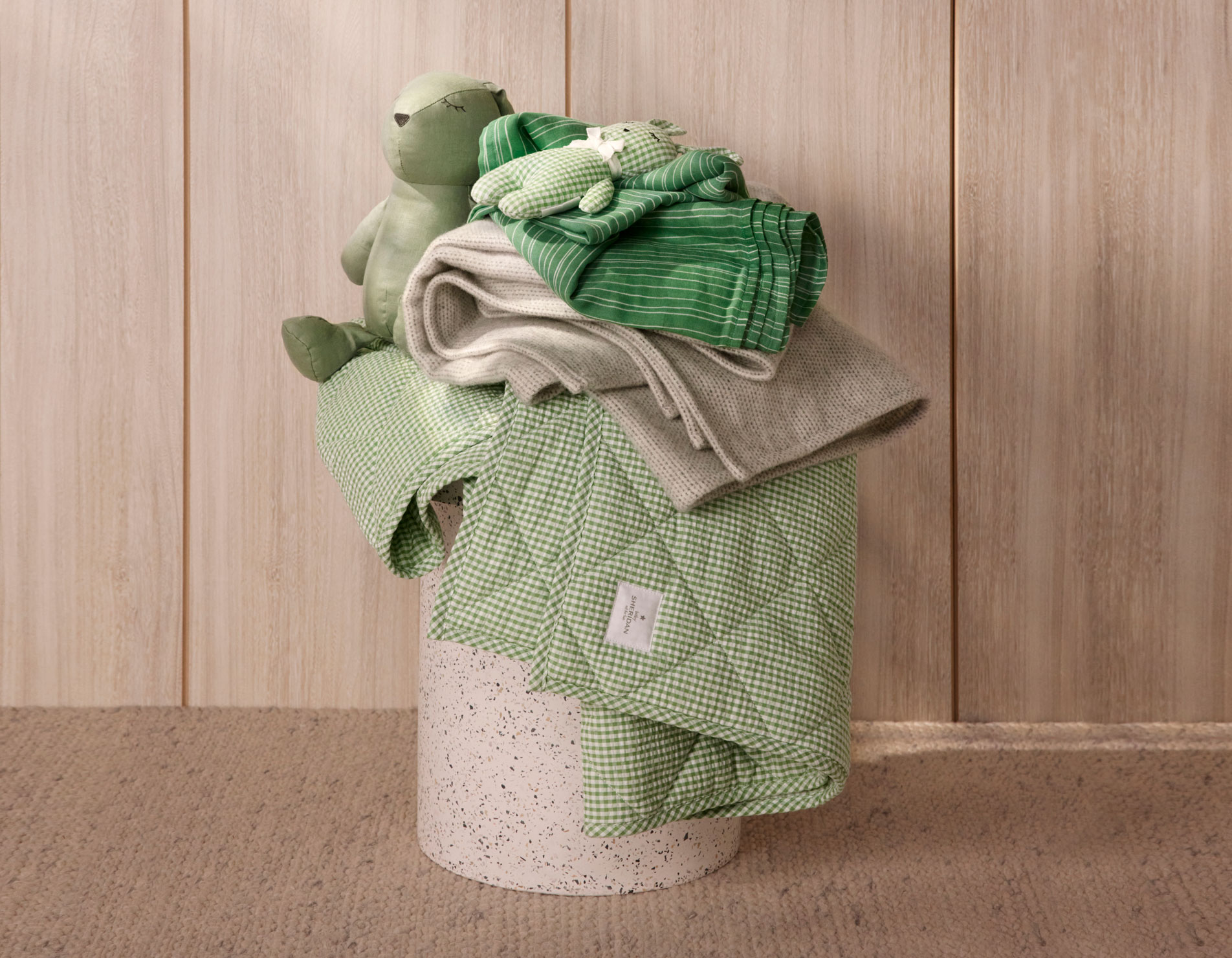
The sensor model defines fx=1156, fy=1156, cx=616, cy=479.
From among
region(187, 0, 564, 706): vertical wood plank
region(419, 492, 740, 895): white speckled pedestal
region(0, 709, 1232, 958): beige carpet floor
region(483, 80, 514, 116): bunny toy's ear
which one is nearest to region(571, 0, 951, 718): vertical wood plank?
region(187, 0, 564, 706): vertical wood plank

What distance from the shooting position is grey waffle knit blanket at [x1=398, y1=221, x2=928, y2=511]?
37.5 inches

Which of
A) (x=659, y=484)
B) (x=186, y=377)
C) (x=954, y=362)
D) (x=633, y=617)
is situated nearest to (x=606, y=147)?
(x=659, y=484)

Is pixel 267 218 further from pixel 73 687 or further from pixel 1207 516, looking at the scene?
pixel 1207 516

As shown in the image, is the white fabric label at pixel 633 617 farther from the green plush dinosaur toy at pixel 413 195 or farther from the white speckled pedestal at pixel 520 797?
the green plush dinosaur toy at pixel 413 195

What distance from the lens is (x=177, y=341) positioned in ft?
5.11

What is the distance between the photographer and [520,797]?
1089mm

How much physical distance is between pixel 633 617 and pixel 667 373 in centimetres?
20

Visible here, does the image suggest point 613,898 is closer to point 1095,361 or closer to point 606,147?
point 606,147

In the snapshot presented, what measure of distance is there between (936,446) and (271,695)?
3.20 ft

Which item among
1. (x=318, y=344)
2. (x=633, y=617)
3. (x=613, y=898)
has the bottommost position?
(x=613, y=898)

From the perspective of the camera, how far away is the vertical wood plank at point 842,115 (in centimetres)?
150

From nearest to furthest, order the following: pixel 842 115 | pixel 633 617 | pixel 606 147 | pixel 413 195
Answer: pixel 633 617, pixel 606 147, pixel 413 195, pixel 842 115

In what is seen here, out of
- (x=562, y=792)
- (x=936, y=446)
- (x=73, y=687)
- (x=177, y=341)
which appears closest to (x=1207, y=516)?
(x=936, y=446)

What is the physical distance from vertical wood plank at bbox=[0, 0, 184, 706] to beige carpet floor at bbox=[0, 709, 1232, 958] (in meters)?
0.13
